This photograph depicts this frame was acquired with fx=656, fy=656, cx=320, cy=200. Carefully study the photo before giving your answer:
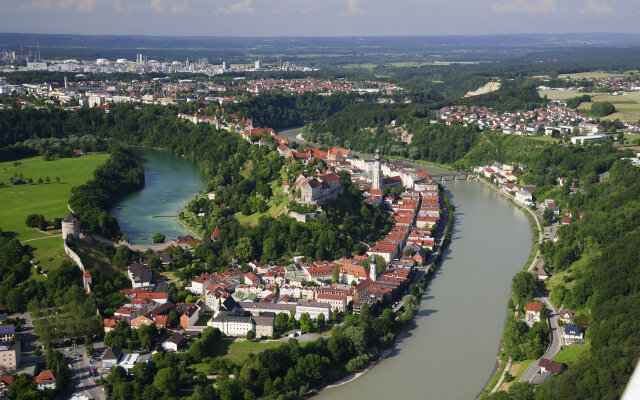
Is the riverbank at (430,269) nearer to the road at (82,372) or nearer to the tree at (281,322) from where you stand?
the tree at (281,322)

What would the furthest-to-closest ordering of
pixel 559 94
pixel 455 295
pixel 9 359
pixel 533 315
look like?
pixel 559 94 < pixel 455 295 < pixel 533 315 < pixel 9 359

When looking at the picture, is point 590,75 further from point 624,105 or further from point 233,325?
point 233,325

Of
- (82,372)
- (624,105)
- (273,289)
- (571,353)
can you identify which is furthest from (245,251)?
(624,105)

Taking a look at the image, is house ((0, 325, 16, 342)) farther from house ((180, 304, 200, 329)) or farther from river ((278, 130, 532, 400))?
river ((278, 130, 532, 400))

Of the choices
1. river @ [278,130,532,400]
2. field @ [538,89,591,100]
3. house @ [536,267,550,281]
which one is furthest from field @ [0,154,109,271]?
field @ [538,89,591,100]

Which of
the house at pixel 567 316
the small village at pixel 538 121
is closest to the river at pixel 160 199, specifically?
the house at pixel 567 316
